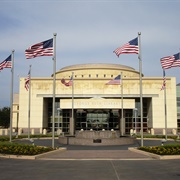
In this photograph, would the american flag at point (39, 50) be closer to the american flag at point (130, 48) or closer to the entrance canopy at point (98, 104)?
the american flag at point (130, 48)

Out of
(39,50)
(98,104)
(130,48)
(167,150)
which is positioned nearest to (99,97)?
(98,104)

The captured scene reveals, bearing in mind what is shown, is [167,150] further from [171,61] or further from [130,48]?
[171,61]

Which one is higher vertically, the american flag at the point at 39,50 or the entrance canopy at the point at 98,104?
the american flag at the point at 39,50

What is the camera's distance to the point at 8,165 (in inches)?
535

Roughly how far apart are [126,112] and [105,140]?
1129 inches

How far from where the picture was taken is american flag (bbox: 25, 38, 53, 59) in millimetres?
20406

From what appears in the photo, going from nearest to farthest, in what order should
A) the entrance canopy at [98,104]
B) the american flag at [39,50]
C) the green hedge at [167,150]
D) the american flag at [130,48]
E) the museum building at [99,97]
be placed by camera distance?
the green hedge at [167,150] → the american flag at [39,50] → the american flag at [130,48] → the entrance canopy at [98,104] → the museum building at [99,97]

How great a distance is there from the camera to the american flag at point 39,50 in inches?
803

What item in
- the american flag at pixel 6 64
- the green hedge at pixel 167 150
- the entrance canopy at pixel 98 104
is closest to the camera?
the green hedge at pixel 167 150

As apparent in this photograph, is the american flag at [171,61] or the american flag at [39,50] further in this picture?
the american flag at [171,61]

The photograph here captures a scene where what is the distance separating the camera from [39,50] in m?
20.5

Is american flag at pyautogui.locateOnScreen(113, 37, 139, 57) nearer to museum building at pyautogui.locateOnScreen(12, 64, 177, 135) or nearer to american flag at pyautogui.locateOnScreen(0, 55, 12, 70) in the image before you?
american flag at pyautogui.locateOnScreen(0, 55, 12, 70)

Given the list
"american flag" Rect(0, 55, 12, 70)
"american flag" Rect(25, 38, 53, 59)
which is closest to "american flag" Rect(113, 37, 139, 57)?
"american flag" Rect(25, 38, 53, 59)

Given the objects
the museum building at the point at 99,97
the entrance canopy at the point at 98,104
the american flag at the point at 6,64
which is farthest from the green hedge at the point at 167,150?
the museum building at the point at 99,97
